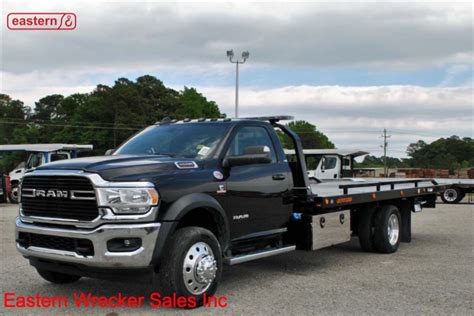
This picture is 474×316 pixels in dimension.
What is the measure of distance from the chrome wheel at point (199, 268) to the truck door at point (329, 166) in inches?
772

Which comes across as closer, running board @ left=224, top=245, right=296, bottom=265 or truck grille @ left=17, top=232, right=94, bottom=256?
truck grille @ left=17, top=232, right=94, bottom=256

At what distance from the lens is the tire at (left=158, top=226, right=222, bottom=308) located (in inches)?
213

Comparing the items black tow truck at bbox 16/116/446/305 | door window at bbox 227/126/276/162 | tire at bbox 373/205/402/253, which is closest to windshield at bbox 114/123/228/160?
black tow truck at bbox 16/116/446/305

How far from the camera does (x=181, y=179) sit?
563cm

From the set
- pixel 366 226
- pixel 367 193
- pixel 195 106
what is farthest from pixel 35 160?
pixel 195 106

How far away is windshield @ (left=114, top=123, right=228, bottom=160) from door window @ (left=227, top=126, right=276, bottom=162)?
196 millimetres

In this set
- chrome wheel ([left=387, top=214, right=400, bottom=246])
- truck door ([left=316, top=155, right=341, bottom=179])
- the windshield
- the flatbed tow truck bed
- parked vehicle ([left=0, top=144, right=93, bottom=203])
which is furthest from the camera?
truck door ([left=316, top=155, right=341, bottom=179])

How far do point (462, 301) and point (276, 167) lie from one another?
2610mm

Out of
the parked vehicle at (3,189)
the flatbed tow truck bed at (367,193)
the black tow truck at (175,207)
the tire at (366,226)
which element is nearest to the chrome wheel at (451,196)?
the flatbed tow truck bed at (367,193)

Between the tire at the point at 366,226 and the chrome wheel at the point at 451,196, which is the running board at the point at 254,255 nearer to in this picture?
the tire at the point at 366,226

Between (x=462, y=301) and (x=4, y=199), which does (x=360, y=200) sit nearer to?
(x=462, y=301)

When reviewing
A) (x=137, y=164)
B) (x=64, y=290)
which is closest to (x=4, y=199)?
(x=64, y=290)

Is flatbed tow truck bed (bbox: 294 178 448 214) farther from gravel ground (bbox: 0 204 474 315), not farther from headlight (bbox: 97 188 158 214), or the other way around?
headlight (bbox: 97 188 158 214)

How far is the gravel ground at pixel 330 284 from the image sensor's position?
5730mm
